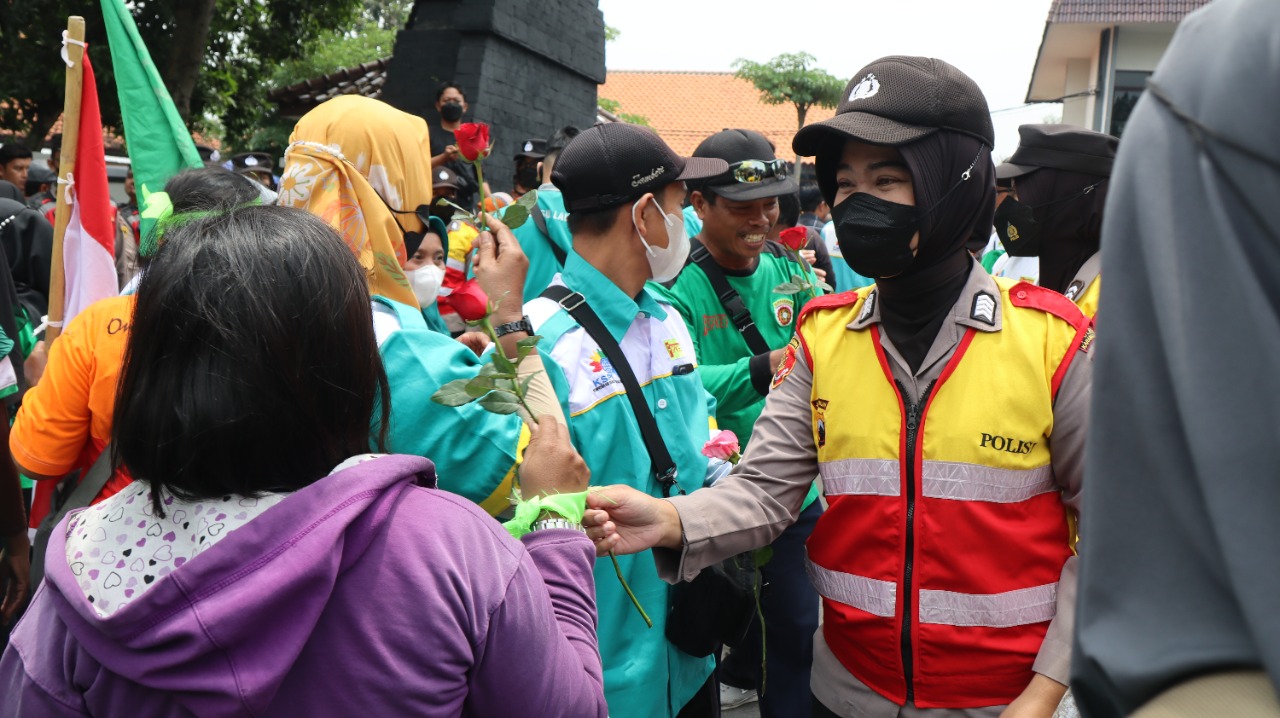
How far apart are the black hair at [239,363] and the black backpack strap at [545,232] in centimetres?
378

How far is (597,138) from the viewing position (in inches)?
111

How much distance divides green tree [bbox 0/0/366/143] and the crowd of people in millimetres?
10165

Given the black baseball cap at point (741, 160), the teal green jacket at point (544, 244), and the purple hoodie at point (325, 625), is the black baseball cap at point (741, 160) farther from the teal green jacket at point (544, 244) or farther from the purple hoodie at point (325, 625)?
the purple hoodie at point (325, 625)

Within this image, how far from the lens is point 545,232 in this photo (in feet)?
17.2

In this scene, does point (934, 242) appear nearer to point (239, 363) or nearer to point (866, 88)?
point (866, 88)

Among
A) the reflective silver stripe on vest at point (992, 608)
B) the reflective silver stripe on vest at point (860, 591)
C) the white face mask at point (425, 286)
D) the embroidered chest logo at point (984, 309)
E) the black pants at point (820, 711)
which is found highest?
the embroidered chest logo at point (984, 309)

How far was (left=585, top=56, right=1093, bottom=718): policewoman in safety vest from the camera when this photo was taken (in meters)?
2.00

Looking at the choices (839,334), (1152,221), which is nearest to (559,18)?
(839,334)

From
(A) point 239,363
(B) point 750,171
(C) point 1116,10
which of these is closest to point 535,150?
(B) point 750,171

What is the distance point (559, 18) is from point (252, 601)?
9700 millimetres

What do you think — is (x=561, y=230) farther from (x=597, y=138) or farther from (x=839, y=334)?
(x=839, y=334)

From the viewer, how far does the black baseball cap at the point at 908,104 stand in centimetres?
215

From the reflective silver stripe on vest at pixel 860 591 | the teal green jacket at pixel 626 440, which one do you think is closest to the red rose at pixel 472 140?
the teal green jacket at pixel 626 440

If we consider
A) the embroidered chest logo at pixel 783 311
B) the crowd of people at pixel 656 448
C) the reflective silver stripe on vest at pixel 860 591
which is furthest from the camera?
the embroidered chest logo at pixel 783 311
